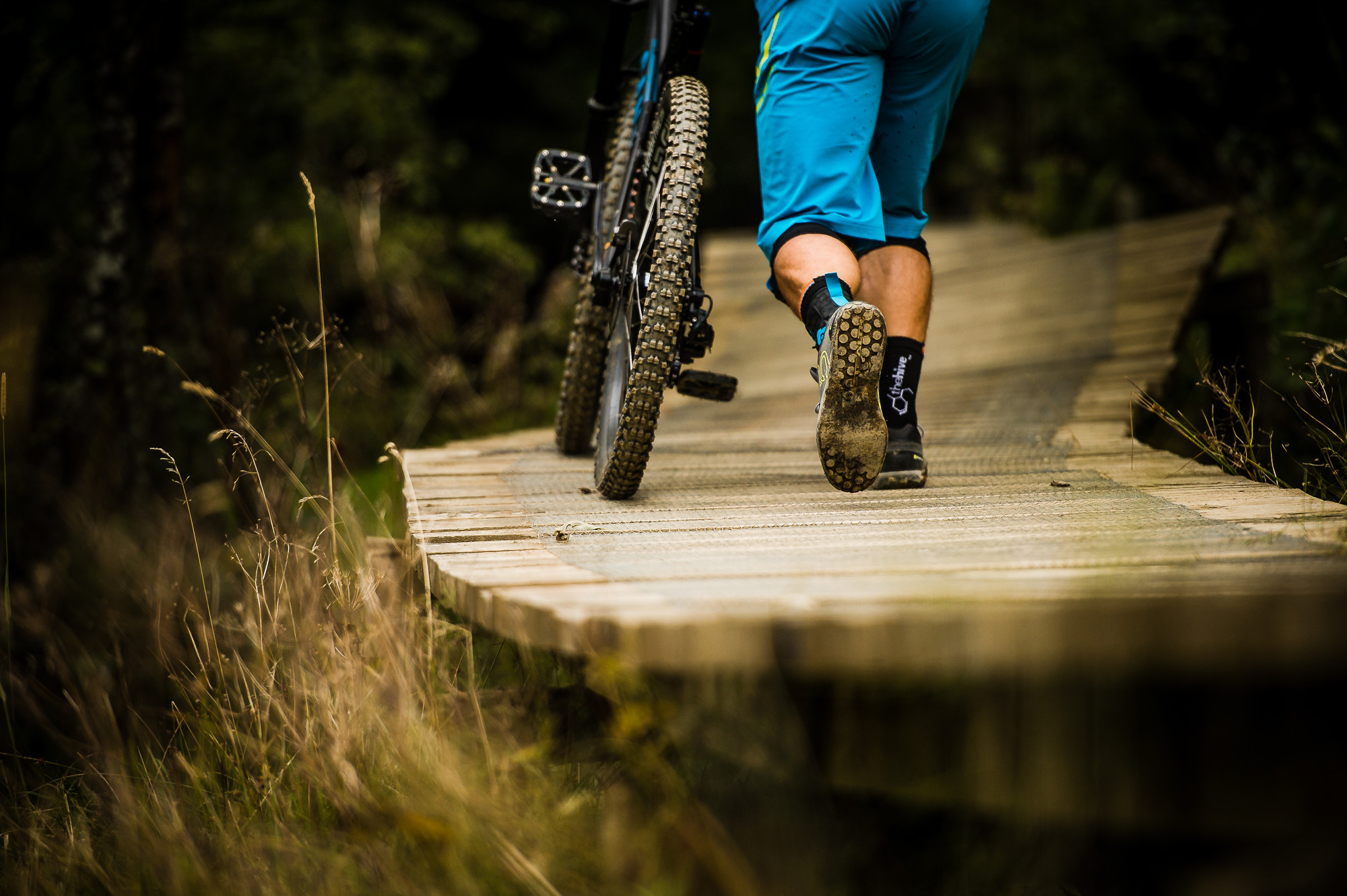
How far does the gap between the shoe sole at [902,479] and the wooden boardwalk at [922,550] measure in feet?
0.11

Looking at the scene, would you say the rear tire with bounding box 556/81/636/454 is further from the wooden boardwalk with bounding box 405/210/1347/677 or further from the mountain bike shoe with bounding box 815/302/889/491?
the mountain bike shoe with bounding box 815/302/889/491

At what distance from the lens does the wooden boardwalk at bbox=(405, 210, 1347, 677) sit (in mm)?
921

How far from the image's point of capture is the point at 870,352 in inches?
70.9

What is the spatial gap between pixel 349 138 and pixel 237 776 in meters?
8.00

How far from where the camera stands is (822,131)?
209cm

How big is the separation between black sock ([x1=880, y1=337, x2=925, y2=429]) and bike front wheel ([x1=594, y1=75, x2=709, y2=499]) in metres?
0.51

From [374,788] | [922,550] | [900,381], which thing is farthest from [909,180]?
[374,788]

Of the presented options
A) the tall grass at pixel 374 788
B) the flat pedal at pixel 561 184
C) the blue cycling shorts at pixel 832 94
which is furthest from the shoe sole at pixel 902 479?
the flat pedal at pixel 561 184

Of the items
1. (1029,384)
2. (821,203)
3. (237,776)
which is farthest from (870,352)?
(1029,384)

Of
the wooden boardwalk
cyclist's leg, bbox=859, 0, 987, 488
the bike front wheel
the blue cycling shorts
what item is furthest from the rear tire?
cyclist's leg, bbox=859, 0, 987, 488

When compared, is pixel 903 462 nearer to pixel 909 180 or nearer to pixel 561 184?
pixel 909 180

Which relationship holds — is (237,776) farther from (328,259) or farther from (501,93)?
(501,93)

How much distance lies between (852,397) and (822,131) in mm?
621

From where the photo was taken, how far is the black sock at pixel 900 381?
2.23m
